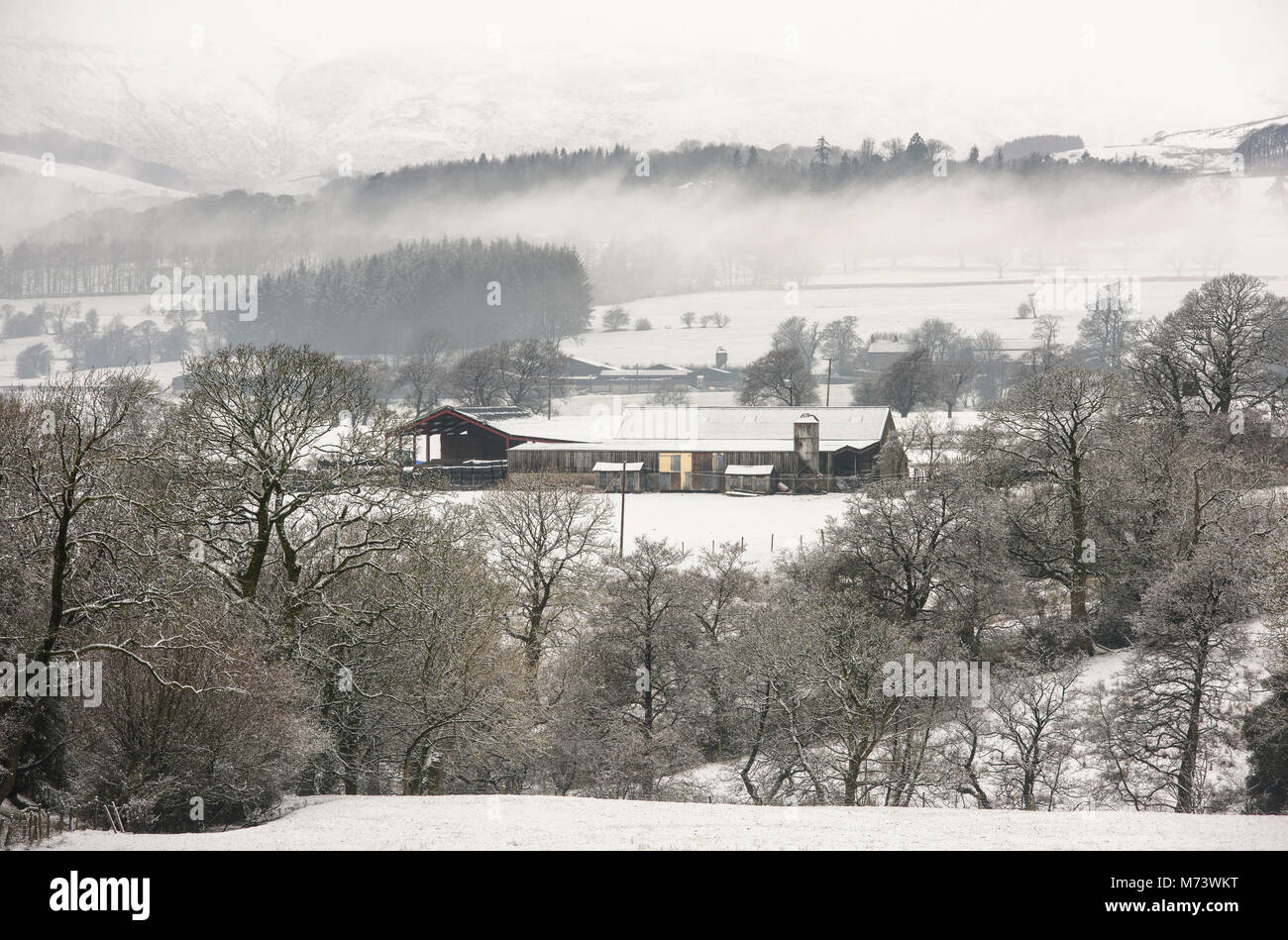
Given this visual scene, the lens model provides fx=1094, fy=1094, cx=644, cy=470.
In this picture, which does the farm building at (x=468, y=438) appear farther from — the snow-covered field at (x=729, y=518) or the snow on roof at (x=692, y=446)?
the snow-covered field at (x=729, y=518)

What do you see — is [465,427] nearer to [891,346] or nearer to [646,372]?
[646,372]

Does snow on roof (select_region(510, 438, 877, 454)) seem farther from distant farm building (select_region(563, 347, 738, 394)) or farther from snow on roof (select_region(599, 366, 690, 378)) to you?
snow on roof (select_region(599, 366, 690, 378))

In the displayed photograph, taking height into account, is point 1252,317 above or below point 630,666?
above

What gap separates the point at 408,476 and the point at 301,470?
14.1 feet

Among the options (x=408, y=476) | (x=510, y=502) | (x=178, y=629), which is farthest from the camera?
(x=510, y=502)

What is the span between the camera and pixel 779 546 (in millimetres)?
55125

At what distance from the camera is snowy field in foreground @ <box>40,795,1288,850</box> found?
1583 cm

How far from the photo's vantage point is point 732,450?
256 feet

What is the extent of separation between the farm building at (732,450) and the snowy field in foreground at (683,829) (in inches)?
2106

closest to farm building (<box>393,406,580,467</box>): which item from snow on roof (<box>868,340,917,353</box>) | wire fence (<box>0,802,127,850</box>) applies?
wire fence (<box>0,802,127,850</box>)

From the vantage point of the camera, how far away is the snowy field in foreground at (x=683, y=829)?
15828mm
